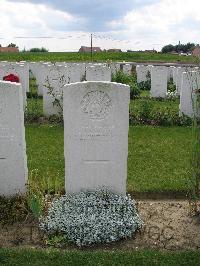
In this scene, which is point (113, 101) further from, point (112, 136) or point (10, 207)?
point (10, 207)

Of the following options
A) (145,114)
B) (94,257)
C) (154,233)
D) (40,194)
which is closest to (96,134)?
(40,194)

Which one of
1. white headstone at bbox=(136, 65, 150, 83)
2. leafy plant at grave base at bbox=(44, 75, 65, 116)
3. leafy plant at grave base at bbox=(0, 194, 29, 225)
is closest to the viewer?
leafy plant at grave base at bbox=(0, 194, 29, 225)

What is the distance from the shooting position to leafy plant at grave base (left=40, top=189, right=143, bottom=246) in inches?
199

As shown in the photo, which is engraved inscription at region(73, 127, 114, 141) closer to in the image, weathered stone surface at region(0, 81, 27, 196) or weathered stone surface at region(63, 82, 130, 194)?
weathered stone surface at region(63, 82, 130, 194)

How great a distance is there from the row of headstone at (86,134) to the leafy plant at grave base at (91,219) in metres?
0.26

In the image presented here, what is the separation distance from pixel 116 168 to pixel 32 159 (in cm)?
274

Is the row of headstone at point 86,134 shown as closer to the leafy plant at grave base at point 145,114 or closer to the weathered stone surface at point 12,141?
the weathered stone surface at point 12,141

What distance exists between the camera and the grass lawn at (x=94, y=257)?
15.2 ft

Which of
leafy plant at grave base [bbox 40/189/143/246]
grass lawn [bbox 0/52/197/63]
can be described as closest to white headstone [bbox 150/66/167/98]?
leafy plant at grave base [bbox 40/189/143/246]

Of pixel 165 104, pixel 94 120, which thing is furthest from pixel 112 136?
pixel 165 104

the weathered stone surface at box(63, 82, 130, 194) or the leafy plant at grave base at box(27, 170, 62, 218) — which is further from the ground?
the weathered stone surface at box(63, 82, 130, 194)

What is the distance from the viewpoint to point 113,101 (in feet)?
18.1

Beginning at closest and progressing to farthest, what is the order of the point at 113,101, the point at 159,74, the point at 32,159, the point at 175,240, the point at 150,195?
the point at 175,240
the point at 113,101
the point at 150,195
the point at 32,159
the point at 159,74

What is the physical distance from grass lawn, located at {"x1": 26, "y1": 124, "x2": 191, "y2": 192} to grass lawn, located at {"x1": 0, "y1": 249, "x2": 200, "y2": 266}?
1488mm
